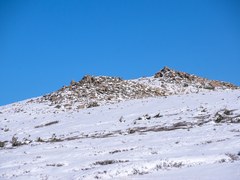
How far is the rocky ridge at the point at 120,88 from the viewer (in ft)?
222

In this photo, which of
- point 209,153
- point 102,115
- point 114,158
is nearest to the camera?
point 209,153

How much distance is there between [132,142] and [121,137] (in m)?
3.87

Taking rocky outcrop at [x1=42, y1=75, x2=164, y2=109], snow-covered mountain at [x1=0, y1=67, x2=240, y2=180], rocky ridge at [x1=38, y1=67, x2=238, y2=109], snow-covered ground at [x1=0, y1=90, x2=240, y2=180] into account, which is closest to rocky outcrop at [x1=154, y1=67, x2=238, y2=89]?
rocky ridge at [x1=38, y1=67, x2=238, y2=109]

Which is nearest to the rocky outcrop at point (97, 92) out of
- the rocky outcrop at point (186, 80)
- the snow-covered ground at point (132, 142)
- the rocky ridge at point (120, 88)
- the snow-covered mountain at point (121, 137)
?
the rocky ridge at point (120, 88)

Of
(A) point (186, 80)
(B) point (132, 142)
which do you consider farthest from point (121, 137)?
(A) point (186, 80)

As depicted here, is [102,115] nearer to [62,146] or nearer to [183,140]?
[62,146]

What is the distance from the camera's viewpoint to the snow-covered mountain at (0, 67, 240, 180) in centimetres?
1862

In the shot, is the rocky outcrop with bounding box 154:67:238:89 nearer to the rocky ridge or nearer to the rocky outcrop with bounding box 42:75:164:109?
the rocky ridge

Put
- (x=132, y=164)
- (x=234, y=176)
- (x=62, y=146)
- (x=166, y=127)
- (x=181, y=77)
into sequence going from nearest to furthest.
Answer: (x=234, y=176) → (x=132, y=164) → (x=62, y=146) → (x=166, y=127) → (x=181, y=77)

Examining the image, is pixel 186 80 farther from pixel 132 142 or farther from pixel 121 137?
pixel 132 142

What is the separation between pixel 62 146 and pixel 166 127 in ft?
34.7

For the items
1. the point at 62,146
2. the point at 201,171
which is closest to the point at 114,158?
the point at 201,171

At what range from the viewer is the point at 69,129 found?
43219mm

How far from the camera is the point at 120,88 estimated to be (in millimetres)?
74188
